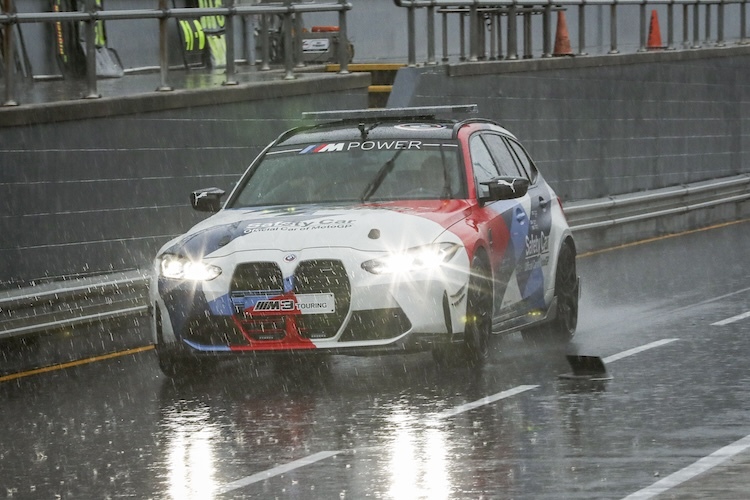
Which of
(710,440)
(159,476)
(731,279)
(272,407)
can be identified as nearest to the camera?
(159,476)

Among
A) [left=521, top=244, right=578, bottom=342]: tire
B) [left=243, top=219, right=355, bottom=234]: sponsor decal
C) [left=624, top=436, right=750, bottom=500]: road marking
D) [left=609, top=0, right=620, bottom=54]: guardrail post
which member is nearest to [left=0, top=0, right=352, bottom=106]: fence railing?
[left=243, top=219, right=355, bottom=234]: sponsor decal

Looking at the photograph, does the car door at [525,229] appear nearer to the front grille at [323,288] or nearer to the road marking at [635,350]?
the road marking at [635,350]

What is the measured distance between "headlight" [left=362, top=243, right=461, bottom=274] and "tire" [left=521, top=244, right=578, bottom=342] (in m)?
2.34

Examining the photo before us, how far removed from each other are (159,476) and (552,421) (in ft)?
7.57

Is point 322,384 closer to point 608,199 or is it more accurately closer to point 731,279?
point 731,279

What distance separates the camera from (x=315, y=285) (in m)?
10.7

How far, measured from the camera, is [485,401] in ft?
Answer: 33.1

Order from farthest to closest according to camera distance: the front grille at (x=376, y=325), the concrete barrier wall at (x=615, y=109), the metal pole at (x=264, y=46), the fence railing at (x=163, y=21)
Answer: the concrete barrier wall at (x=615, y=109) → the metal pole at (x=264, y=46) → the fence railing at (x=163, y=21) → the front grille at (x=376, y=325)

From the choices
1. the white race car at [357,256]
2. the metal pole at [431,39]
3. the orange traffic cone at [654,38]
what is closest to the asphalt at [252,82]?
the metal pole at [431,39]

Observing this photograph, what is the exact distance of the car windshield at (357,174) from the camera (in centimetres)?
1205

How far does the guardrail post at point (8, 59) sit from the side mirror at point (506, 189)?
4865 millimetres

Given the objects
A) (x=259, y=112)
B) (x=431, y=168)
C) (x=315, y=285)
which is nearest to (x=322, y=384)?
(x=315, y=285)

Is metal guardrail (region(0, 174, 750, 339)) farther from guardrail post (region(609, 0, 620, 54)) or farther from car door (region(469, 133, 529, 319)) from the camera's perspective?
guardrail post (region(609, 0, 620, 54))

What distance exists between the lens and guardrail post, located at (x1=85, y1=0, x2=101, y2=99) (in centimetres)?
1564
